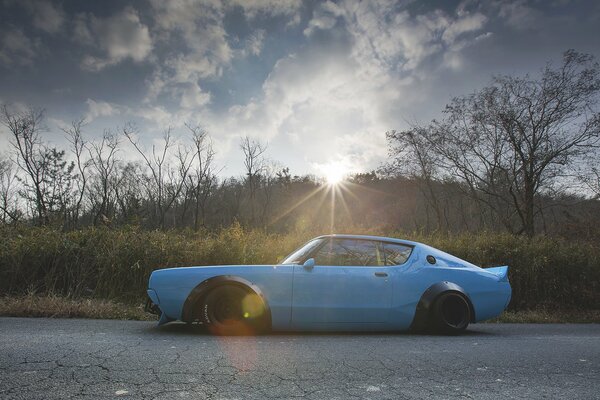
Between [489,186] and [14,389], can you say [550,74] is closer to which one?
[489,186]

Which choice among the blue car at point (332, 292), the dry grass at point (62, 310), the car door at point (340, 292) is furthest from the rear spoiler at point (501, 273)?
the dry grass at point (62, 310)

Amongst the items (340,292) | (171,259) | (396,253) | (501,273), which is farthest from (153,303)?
(501,273)

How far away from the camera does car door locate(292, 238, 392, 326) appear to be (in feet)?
17.3

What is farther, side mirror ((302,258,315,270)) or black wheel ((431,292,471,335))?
black wheel ((431,292,471,335))

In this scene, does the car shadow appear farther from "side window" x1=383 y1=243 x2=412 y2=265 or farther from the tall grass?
the tall grass

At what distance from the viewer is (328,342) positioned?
484 cm

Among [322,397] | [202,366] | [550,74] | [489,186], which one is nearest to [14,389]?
[202,366]

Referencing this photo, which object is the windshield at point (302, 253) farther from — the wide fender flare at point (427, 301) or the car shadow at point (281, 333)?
the wide fender flare at point (427, 301)

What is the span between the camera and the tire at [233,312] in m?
5.17

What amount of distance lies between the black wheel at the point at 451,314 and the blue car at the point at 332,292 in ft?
0.04

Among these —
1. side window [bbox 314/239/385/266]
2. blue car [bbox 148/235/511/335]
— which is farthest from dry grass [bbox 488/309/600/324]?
side window [bbox 314/239/385/266]

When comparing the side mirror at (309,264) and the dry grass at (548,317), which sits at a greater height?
the side mirror at (309,264)

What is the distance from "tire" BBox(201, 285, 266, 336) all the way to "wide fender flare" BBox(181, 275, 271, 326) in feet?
0.15

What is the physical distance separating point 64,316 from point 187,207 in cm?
4381
